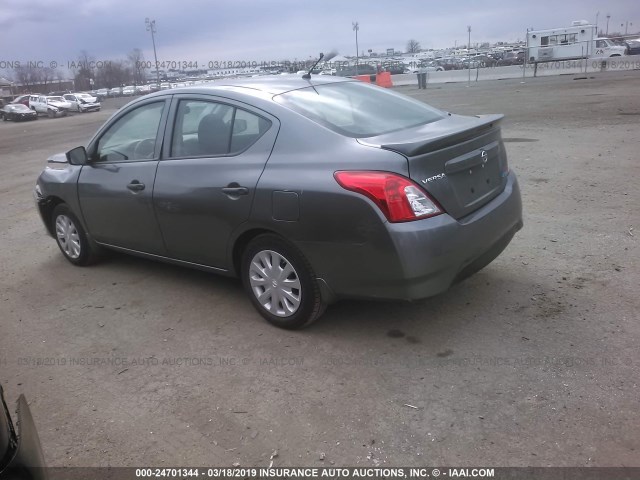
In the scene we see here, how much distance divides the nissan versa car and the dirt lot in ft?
1.37

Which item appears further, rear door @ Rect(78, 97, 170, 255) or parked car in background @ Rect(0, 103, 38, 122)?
parked car in background @ Rect(0, 103, 38, 122)

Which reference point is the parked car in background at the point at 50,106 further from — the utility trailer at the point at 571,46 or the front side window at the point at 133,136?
the front side window at the point at 133,136

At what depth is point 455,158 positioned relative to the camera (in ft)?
11.5

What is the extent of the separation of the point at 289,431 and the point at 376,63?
1951 inches

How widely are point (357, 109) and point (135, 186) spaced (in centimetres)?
189

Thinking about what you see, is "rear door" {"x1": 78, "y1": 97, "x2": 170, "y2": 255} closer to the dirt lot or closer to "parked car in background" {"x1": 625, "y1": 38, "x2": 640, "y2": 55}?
the dirt lot

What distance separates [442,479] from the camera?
8.15 ft

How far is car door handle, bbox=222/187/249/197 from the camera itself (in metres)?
3.76

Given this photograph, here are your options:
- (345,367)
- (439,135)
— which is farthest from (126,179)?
(439,135)

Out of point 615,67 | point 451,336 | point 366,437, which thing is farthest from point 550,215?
point 615,67

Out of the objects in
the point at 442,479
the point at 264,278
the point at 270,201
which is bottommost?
the point at 442,479

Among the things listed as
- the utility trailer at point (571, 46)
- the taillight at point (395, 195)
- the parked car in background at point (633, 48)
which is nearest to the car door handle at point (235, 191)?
the taillight at point (395, 195)

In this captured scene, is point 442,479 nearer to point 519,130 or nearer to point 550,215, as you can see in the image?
point 550,215

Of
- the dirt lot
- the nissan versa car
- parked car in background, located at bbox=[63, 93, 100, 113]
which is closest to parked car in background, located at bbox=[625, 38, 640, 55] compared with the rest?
parked car in background, located at bbox=[63, 93, 100, 113]
